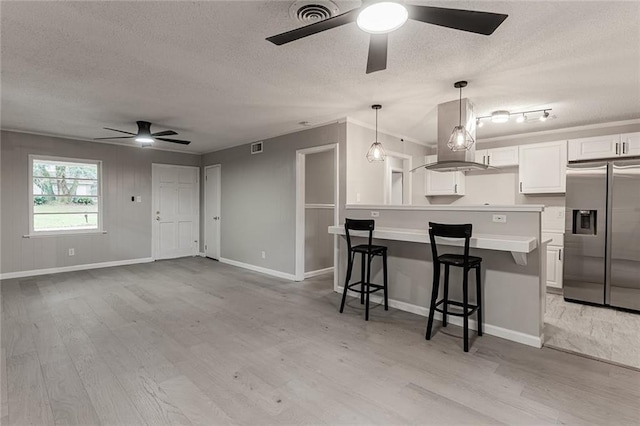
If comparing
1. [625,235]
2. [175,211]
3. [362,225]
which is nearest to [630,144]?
[625,235]

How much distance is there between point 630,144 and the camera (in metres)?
4.09

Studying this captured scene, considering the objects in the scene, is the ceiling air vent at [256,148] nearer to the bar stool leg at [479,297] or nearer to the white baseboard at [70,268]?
the white baseboard at [70,268]

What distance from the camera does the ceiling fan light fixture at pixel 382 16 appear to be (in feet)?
5.03

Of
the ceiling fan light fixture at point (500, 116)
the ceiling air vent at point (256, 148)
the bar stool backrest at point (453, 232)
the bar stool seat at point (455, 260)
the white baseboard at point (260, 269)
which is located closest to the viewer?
the bar stool backrest at point (453, 232)

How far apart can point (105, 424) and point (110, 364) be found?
2.62 ft

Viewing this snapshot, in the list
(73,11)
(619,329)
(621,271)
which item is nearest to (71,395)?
(73,11)

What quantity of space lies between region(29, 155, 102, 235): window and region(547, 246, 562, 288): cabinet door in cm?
762

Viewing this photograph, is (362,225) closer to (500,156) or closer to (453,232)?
(453,232)

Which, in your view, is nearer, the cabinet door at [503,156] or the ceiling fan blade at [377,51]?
the ceiling fan blade at [377,51]

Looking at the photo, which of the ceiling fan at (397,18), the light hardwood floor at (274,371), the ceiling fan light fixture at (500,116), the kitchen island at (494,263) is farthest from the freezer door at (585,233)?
the ceiling fan at (397,18)

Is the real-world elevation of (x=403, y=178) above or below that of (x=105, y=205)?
above

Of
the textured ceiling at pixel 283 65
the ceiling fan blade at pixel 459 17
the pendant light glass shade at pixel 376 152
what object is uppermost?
the textured ceiling at pixel 283 65

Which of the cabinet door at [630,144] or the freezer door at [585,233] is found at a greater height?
the cabinet door at [630,144]

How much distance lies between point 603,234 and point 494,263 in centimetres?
207
